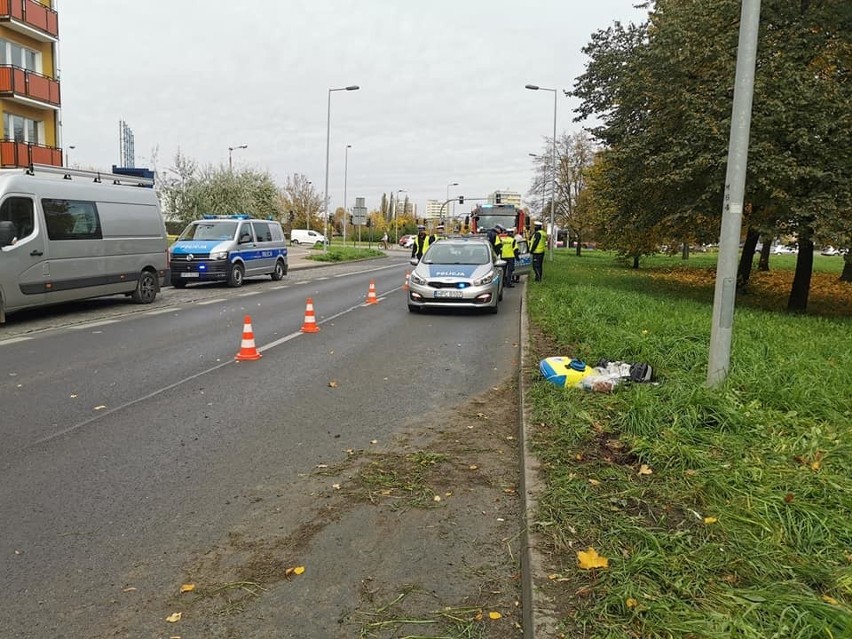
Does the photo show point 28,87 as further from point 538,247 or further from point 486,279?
point 486,279

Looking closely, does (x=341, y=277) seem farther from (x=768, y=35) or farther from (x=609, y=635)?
(x=609, y=635)

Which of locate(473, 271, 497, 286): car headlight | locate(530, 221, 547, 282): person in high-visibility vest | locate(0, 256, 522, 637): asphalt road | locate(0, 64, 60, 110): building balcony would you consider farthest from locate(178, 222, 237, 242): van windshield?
locate(0, 64, 60, 110): building balcony

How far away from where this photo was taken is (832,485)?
3750 mm

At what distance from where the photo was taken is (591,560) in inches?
123

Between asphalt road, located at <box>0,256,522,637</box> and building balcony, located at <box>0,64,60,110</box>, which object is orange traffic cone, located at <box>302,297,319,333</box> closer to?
asphalt road, located at <box>0,256,522,637</box>

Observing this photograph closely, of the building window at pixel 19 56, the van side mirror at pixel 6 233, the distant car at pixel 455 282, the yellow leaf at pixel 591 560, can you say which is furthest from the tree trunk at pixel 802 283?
the building window at pixel 19 56

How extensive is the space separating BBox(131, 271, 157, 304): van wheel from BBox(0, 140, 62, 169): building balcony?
15.6 meters

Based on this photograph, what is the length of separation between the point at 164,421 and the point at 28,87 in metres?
29.6

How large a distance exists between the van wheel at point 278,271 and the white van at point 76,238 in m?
7.04

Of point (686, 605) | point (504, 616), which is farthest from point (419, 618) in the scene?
point (686, 605)

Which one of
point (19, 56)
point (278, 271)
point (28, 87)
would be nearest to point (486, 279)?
point (278, 271)

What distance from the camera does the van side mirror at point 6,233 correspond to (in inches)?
427

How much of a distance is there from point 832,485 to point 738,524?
2.59ft

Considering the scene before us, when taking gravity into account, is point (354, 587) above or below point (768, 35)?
below
